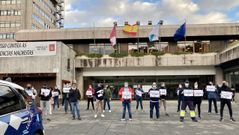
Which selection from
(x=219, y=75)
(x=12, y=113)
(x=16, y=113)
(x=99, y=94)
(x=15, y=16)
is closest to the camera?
(x=12, y=113)

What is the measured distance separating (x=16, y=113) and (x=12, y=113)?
0.12 metres

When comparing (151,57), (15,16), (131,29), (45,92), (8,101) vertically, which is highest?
(15,16)

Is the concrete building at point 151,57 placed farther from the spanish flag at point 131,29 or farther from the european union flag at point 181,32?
the european union flag at point 181,32

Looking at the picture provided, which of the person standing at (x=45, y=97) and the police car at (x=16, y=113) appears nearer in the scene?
the police car at (x=16, y=113)

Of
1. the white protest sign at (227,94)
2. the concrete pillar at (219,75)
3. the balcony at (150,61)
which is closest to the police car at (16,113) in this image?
the white protest sign at (227,94)

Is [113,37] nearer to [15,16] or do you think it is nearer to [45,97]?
[45,97]

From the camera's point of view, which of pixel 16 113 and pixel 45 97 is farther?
pixel 45 97

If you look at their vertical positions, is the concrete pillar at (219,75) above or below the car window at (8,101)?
above

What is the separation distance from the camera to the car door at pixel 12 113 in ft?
15.5

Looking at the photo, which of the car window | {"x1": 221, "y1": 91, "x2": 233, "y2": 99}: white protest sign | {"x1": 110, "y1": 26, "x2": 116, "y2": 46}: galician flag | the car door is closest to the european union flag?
{"x1": 110, "y1": 26, "x2": 116, "y2": 46}: galician flag

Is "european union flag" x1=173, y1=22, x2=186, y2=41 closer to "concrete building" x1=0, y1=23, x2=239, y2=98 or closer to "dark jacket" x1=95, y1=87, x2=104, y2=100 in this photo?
"concrete building" x1=0, y1=23, x2=239, y2=98

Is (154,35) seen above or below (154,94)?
above

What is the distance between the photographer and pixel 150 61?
36.8 m

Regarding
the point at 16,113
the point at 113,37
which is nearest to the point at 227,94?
the point at 16,113
